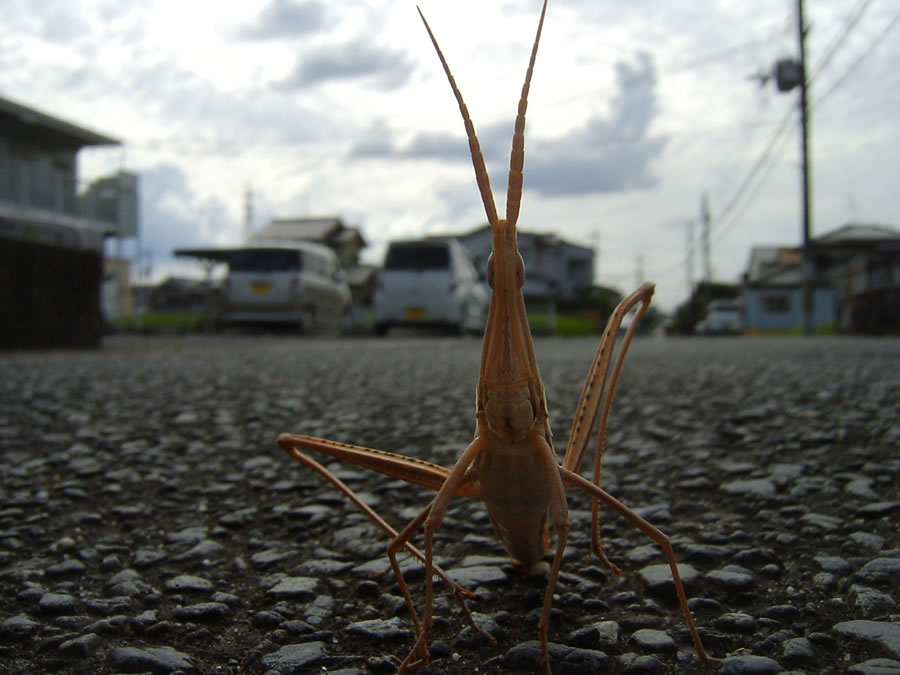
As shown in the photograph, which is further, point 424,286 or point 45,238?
point 45,238

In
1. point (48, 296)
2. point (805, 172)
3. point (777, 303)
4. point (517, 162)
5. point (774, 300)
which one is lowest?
point (517, 162)

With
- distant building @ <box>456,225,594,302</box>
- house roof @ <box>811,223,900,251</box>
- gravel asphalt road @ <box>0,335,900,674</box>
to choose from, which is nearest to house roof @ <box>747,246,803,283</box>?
house roof @ <box>811,223,900,251</box>

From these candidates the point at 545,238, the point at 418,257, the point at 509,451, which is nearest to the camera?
the point at 509,451

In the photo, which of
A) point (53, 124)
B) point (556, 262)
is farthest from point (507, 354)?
point (556, 262)

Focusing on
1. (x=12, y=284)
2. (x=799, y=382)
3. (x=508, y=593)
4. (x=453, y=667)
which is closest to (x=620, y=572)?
(x=508, y=593)

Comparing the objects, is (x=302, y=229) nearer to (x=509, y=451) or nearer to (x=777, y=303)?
(x=777, y=303)

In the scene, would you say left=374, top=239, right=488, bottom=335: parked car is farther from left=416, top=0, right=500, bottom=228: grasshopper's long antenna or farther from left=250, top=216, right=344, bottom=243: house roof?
left=250, top=216, right=344, bottom=243: house roof

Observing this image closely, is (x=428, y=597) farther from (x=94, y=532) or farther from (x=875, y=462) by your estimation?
(x=875, y=462)
